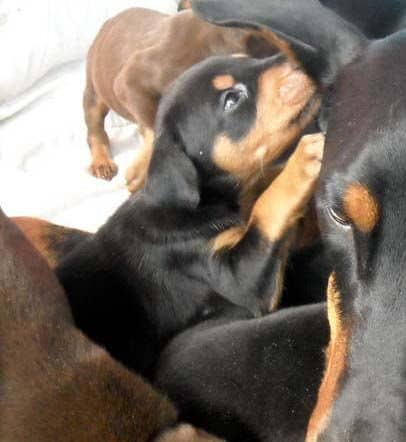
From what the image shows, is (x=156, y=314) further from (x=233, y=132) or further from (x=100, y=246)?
(x=233, y=132)

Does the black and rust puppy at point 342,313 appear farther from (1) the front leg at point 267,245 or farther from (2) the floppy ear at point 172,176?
(2) the floppy ear at point 172,176

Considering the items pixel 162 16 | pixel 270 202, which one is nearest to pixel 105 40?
pixel 162 16

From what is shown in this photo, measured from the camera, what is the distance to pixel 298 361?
62.5 inches

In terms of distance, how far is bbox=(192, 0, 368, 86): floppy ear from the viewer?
159cm

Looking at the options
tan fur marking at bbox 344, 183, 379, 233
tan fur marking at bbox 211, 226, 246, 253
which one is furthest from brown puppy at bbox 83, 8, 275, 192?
tan fur marking at bbox 344, 183, 379, 233

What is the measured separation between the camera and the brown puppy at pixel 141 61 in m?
2.55

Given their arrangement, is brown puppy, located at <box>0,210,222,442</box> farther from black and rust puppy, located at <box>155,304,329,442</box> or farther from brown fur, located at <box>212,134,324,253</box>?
brown fur, located at <box>212,134,324,253</box>

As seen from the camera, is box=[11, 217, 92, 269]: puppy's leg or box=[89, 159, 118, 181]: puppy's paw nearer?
box=[11, 217, 92, 269]: puppy's leg

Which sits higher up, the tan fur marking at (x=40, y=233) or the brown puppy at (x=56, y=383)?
the brown puppy at (x=56, y=383)

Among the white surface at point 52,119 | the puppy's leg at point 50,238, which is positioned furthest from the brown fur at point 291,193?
the white surface at point 52,119

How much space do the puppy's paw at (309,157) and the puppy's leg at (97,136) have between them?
1.25 metres

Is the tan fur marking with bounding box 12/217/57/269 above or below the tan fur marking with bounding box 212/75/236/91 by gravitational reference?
below

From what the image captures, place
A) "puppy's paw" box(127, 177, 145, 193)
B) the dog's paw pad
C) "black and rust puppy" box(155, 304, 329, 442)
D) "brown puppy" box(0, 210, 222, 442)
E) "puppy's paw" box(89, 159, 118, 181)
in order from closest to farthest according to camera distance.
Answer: "brown puppy" box(0, 210, 222, 442)
"black and rust puppy" box(155, 304, 329, 442)
the dog's paw pad
"puppy's paw" box(127, 177, 145, 193)
"puppy's paw" box(89, 159, 118, 181)

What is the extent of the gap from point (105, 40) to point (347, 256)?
2.16 meters
